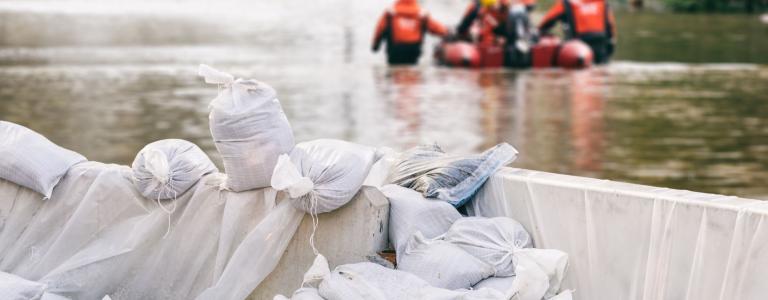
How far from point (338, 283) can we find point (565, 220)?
3.07ft

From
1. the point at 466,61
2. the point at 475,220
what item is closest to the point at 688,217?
the point at 475,220

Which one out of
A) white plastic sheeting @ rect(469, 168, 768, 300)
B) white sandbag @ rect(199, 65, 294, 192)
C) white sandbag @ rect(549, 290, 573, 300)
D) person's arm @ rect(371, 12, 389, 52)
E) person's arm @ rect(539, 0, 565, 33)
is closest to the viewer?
white plastic sheeting @ rect(469, 168, 768, 300)

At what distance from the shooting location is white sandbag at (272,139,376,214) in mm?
5617

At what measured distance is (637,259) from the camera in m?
5.47

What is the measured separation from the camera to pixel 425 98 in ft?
64.1

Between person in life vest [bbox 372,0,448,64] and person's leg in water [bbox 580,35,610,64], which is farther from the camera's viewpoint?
person's leg in water [bbox 580,35,610,64]

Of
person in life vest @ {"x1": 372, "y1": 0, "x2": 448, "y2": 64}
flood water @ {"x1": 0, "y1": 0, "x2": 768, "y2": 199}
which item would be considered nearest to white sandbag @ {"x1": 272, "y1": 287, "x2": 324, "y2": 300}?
flood water @ {"x1": 0, "y1": 0, "x2": 768, "y2": 199}

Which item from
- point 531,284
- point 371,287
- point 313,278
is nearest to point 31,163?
point 313,278

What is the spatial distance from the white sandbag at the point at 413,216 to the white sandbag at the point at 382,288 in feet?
1.26

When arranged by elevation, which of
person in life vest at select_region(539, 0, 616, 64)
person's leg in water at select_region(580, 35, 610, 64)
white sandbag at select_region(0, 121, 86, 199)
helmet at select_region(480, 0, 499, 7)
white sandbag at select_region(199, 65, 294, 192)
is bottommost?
person's leg in water at select_region(580, 35, 610, 64)

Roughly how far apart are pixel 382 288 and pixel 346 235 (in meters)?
0.58

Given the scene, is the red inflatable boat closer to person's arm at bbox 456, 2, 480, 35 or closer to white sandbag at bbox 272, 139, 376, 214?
person's arm at bbox 456, 2, 480, 35

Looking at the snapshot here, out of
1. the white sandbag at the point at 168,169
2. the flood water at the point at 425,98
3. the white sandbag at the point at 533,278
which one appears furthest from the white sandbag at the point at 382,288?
the flood water at the point at 425,98

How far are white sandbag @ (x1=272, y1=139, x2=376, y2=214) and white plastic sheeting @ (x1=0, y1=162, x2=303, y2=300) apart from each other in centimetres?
22
